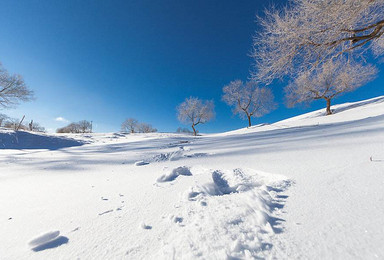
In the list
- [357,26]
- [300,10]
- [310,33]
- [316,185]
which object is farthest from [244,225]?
[357,26]

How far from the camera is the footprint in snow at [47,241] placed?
67 cm

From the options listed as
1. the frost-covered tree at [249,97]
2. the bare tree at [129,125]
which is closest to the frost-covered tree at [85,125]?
the bare tree at [129,125]

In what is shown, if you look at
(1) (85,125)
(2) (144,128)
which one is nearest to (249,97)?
(2) (144,128)

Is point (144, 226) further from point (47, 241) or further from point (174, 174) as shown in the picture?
point (174, 174)

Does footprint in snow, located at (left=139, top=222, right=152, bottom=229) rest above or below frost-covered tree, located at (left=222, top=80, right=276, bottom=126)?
below

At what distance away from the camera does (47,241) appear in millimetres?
704

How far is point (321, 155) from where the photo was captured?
1618mm

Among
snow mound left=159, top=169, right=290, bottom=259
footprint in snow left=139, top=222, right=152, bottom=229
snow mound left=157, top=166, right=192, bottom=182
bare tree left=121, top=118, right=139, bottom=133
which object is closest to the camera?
snow mound left=159, top=169, right=290, bottom=259

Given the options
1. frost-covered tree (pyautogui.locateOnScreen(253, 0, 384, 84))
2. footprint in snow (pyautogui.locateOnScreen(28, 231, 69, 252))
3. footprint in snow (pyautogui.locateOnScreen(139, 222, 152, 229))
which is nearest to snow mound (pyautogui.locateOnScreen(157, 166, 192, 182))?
footprint in snow (pyautogui.locateOnScreen(139, 222, 152, 229))

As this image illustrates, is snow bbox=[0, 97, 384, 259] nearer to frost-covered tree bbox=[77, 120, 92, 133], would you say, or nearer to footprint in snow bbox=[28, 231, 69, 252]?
footprint in snow bbox=[28, 231, 69, 252]

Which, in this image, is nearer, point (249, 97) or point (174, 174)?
point (174, 174)

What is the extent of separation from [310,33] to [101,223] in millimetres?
5533

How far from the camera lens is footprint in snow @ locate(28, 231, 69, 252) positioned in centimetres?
67

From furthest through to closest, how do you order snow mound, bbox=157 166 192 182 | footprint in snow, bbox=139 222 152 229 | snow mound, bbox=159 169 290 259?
snow mound, bbox=157 166 192 182, footprint in snow, bbox=139 222 152 229, snow mound, bbox=159 169 290 259
